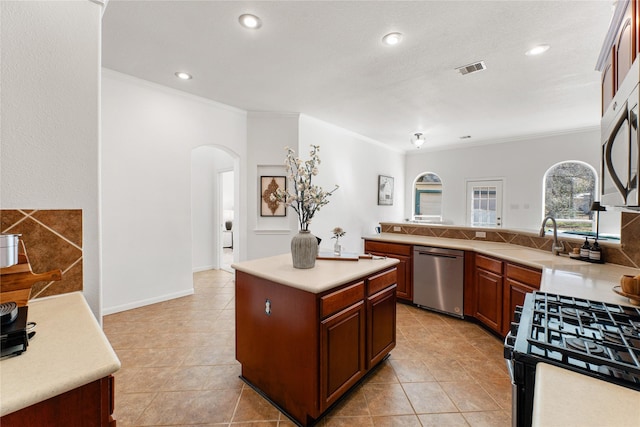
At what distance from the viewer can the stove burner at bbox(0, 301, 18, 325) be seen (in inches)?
34.5

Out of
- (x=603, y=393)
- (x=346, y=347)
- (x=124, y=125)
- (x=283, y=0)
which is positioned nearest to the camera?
(x=603, y=393)

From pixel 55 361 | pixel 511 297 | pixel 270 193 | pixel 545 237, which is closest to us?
pixel 55 361

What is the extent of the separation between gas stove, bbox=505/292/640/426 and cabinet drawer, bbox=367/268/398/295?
0.94 m

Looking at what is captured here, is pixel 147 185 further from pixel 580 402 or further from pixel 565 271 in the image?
pixel 565 271

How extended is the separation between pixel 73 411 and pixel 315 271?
1300 mm

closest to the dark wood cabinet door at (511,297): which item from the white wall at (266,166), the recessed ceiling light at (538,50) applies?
the recessed ceiling light at (538,50)

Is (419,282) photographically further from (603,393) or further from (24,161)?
(24,161)

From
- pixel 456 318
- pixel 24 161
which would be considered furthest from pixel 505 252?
pixel 24 161

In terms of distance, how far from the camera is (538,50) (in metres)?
2.64

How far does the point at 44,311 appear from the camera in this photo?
111cm

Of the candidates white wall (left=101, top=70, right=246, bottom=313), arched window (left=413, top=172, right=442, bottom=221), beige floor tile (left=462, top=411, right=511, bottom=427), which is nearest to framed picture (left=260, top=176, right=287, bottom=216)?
white wall (left=101, top=70, right=246, bottom=313)

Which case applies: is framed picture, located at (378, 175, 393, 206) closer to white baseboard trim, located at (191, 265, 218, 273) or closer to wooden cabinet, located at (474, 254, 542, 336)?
wooden cabinet, located at (474, 254, 542, 336)

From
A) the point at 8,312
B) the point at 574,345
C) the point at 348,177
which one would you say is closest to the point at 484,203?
the point at 348,177

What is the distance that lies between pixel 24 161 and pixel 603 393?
2.14 metres
